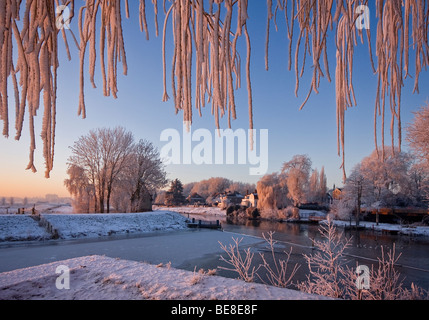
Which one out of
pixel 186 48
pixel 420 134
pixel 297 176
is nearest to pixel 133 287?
pixel 186 48

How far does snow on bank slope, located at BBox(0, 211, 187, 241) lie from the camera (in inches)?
500

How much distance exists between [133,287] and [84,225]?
1455 centimetres

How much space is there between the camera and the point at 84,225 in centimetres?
1549

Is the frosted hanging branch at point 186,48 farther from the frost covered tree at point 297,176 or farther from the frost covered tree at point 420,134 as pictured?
the frost covered tree at point 297,176

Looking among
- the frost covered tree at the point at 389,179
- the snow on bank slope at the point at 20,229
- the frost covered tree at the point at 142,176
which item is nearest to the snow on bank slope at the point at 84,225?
the snow on bank slope at the point at 20,229

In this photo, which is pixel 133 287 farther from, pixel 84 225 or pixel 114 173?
pixel 114 173

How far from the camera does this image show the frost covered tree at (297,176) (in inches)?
1384

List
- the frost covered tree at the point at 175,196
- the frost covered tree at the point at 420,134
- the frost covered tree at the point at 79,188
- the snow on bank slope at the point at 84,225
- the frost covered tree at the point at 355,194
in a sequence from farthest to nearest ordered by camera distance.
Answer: the frost covered tree at the point at 175,196 < the frost covered tree at the point at 355,194 < the frost covered tree at the point at 79,188 < the snow on bank slope at the point at 84,225 < the frost covered tree at the point at 420,134

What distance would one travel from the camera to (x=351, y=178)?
28.7 metres

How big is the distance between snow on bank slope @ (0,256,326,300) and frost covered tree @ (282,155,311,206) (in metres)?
33.2

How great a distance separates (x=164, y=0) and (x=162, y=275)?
3.42 metres

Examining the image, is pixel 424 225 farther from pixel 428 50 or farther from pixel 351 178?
pixel 428 50

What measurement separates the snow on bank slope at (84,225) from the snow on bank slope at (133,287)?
36.0ft
